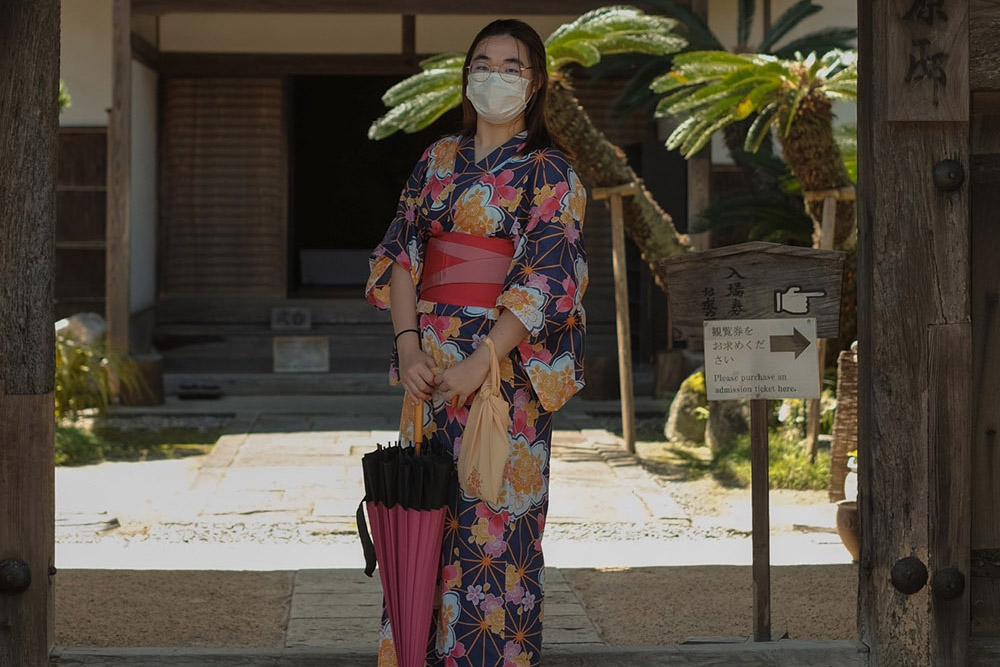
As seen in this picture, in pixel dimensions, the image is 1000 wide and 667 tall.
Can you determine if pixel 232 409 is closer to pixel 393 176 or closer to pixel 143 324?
pixel 143 324

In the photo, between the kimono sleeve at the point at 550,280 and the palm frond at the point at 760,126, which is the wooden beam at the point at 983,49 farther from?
the palm frond at the point at 760,126

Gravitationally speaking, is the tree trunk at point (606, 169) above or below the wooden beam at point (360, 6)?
below

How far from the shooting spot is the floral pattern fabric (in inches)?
144

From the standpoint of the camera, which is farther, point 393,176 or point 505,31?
point 393,176

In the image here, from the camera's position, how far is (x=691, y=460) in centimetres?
915

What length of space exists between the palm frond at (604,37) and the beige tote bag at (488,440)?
5365mm

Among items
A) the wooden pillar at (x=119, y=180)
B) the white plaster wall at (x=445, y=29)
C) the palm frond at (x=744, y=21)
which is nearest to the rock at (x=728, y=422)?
the palm frond at (x=744, y=21)

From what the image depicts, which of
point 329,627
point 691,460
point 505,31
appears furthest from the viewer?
point 691,460

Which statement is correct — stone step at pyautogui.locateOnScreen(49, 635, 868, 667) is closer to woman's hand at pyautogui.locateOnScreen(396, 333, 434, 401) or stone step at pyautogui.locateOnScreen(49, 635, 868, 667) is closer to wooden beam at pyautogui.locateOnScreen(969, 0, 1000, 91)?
woman's hand at pyautogui.locateOnScreen(396, 333, 434, 401)

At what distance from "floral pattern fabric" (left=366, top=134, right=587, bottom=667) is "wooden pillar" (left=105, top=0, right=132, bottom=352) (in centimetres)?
769

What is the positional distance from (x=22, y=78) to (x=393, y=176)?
12.6 meters

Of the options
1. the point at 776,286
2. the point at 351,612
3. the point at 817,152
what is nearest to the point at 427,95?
the point at 817,152

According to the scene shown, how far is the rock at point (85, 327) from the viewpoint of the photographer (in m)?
11.0

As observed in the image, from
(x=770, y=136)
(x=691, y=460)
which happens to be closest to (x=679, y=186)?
(x=770, y=136)
